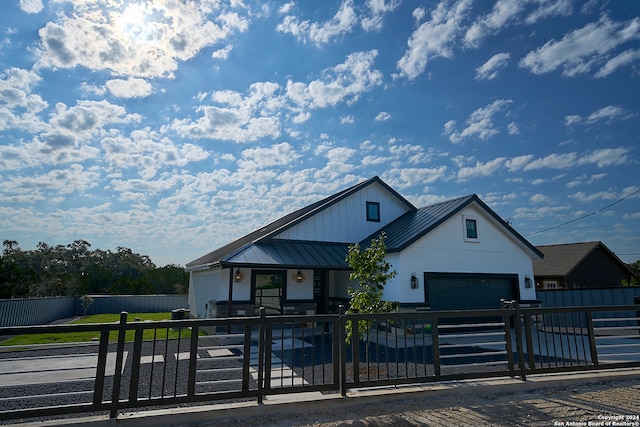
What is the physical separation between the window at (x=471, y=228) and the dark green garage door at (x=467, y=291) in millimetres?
1552

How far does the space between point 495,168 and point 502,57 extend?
6070 millimetres

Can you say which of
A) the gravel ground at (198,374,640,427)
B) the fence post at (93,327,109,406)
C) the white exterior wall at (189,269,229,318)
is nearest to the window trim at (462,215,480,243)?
the gravel ground at (198,374,640,427)

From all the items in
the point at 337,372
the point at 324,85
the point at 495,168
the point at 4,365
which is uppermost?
the point at 324,85

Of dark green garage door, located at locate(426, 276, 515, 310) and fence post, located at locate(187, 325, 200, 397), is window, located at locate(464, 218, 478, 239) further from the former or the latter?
fence post, located at locate(187, 325, 200, 397)

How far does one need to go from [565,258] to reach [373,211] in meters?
14.7

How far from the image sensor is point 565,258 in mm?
22672

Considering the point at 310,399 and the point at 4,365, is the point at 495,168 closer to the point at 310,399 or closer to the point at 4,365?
the point at 310,399

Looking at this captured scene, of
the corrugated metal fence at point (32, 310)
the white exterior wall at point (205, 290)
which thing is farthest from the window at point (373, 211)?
the corrugated metal fence at point (32, 310)

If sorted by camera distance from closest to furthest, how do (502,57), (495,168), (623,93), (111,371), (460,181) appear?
(111,371) → (502,57) → (623,93) → (495,168) → (460,181)

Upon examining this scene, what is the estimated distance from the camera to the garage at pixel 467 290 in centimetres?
1275

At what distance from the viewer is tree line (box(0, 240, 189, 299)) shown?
1853 cm

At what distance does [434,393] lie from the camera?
203 inches

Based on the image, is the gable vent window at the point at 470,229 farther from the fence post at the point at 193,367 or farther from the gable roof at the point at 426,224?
the fence post at the point at 193,367

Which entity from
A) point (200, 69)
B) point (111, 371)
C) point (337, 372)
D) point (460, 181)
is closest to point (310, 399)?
point (337, 372)
